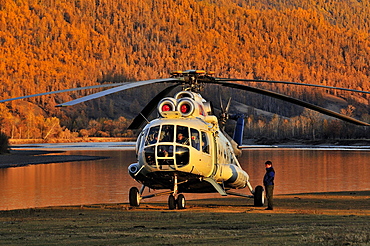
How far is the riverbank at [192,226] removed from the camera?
12.0 m

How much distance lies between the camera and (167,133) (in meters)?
18.2

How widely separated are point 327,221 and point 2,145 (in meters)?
73.7

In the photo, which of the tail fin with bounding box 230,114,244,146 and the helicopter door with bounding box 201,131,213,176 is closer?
the helicopter door with bounding box 201,131,213,176

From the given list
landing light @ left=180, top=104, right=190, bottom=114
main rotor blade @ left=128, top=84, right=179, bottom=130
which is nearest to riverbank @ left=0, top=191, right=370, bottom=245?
main rotor blade @ left=128, top=84, right=179, bottom=130

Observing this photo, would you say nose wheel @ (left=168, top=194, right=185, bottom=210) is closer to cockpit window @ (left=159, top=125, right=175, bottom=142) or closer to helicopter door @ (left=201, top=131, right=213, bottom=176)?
helicopter door @ (left=201, top=131, right=213, bottom=176)

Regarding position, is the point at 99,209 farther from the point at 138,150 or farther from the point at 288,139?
the point at 288,139

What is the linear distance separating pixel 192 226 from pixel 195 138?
4.26m

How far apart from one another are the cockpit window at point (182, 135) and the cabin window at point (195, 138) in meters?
0.20

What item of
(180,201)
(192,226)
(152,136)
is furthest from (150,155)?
(192,226)

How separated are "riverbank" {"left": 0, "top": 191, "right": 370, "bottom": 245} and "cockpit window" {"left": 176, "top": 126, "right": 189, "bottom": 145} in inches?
79.1

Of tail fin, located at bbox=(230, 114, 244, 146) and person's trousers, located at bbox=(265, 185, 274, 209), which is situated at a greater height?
tail fin, located at bbox=(230, 114, 244, 146)

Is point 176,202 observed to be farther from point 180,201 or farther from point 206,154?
point 206,154

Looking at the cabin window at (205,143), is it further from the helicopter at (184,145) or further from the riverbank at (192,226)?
the riverbank at (192,226)

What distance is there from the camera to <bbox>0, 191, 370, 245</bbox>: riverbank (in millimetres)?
12016
